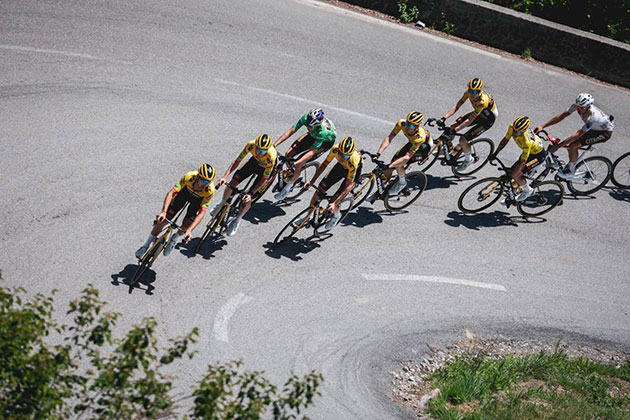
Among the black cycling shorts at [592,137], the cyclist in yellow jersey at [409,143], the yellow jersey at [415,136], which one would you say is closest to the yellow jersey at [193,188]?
the cyclist in yellow jersey at [409,143]

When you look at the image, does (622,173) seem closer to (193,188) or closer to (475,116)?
(475,116)

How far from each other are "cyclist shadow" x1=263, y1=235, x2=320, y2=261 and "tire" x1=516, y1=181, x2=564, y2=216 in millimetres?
4936

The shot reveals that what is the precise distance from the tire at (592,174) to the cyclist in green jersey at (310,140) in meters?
6.57

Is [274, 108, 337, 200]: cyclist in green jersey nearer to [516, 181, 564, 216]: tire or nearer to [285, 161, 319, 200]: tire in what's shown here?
[285, 161, 319, 200]: tire

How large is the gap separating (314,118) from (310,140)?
2.60 feet

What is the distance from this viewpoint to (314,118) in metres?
11.1

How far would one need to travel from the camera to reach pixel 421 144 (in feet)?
38.9

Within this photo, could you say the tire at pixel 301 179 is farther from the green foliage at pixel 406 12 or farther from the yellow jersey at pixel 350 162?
the green foliage at pixel 406 12

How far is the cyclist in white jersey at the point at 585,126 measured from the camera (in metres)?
13.2

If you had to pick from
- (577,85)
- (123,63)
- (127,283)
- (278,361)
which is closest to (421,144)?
(278,361)

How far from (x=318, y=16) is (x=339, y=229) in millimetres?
8711

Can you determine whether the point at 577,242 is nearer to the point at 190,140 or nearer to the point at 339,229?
the point at 339,229

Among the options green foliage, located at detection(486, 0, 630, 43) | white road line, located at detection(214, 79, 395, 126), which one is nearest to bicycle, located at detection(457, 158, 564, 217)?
white road line, located at detection(214, 79, 395, 126)

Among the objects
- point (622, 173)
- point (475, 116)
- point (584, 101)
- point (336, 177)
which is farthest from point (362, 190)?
point (622, 173)
